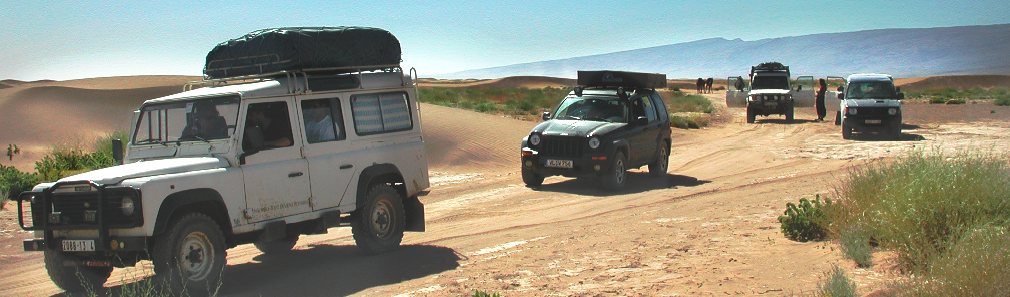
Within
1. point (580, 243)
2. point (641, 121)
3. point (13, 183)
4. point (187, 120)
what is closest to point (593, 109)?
point (641, 121)

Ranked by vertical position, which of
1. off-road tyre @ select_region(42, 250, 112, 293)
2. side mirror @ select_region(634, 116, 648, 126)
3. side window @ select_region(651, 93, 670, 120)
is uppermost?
side window @ select_region(651, 93, 670, 120)

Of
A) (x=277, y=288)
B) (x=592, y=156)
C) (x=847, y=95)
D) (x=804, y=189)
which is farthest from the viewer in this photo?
(x=847, y=95)

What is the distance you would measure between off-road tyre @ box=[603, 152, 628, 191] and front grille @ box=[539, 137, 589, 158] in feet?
1.90

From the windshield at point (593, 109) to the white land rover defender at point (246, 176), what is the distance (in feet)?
19.2

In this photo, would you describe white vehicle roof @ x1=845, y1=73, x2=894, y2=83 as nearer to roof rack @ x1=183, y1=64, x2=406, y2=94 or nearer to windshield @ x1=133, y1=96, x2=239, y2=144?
roof rack @ x1=183, y1=64, x2=406, y2=94

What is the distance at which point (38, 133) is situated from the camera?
29.3 meters

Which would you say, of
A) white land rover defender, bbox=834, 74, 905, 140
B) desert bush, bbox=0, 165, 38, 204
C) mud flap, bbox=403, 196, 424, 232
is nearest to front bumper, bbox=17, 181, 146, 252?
mud flap, bbox=403, 196, 424, 232

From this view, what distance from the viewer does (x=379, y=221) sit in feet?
27.8

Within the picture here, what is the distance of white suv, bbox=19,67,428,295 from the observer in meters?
6.13

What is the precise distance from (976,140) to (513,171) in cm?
1291

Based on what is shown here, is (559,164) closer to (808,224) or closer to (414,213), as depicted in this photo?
(414,213)

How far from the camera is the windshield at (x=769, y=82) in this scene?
31031 mm

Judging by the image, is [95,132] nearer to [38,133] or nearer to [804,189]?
[38,133]

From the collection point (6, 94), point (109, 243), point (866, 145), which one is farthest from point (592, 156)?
point (6, 94)
